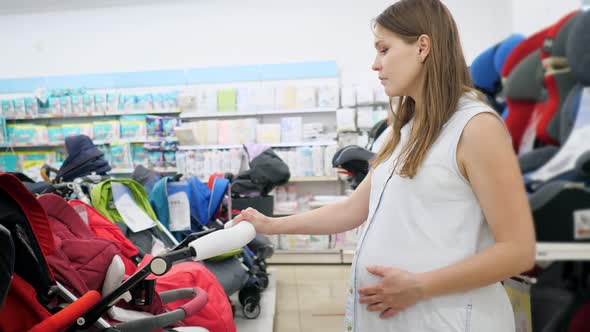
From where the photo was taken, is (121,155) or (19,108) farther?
(19,108)

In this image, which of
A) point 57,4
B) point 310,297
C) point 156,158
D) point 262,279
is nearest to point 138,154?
point 156,158

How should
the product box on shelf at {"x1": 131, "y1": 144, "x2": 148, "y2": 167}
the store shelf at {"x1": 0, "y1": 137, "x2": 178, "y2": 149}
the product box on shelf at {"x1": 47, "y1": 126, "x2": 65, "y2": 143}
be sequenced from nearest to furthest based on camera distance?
Result: the store shelf at {"x1": 0, "y1": 137, "x2": 178, "y2": 149}
the product box on shelf at {"x1": 131, "y1": 144, "x2": 148, "y2": 167}
the product box on shelf at {"x1": 47, "y1": 126, "x2": 65, "y2": 143}

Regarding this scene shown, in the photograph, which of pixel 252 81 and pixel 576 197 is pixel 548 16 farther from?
pixel 252 81

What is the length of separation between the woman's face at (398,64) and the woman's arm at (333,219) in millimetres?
295

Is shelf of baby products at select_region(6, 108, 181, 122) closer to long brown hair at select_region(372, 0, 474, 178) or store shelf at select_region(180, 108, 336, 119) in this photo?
store shelf at select_region(180, 108, 336, 119)

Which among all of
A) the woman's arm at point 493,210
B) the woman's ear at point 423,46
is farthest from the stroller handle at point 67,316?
the woman's ear at point 423,46

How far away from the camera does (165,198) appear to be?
254cm

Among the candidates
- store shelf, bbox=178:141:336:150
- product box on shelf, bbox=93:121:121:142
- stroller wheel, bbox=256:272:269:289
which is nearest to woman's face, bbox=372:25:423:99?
stroller wheel, bbox=256:272:269:289

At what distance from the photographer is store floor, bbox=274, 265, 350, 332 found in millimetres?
2891

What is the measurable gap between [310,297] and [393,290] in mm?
2872

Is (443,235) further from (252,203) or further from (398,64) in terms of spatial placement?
(252,203)

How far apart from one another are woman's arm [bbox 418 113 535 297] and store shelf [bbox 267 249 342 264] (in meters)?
3.93

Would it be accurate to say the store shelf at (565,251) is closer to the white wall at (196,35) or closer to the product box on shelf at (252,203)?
the product box on shelf at (252,203)

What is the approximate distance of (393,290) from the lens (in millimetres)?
748
